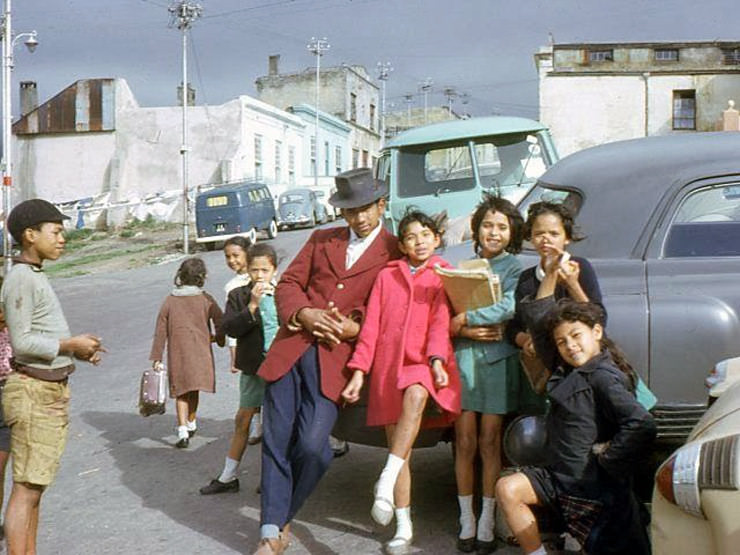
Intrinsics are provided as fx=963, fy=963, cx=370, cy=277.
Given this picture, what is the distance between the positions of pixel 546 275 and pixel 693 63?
4429 centimetres

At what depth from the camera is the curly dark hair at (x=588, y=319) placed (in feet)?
13.5

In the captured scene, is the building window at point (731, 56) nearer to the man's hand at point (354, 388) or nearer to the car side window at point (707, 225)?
the car side window at point (707, 225)

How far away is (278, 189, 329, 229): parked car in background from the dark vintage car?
31019 mm

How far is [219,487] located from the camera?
617 cm

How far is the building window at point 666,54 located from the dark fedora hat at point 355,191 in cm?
4341

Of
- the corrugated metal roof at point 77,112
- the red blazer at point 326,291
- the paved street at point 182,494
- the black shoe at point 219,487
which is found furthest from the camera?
the corrugated metal roof at point 77,112

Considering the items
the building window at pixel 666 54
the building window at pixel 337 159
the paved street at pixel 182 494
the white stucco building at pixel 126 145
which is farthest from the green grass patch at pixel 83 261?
the building window at pixel 337 159

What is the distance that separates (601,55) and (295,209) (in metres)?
17.9

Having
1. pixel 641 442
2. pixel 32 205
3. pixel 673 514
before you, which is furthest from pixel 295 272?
pixel 673 514

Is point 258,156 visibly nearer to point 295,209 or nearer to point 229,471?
point 295,209

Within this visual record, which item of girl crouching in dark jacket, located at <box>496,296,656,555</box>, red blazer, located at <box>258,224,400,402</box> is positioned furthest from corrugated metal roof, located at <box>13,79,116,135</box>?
girl crouching in dark jacket, located at <box>496,296,656,555</box>

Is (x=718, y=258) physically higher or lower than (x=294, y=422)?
higher

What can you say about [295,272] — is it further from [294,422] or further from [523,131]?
[523,131]

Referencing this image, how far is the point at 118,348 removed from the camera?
12.8m
